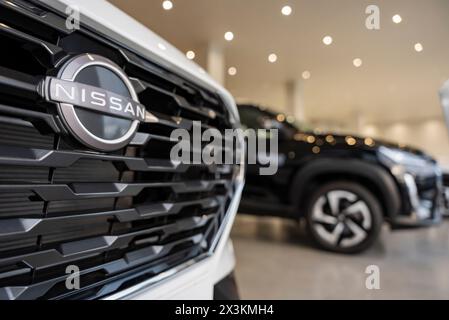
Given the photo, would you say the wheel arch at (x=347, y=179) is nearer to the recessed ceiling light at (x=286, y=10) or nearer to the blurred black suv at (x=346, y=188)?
the blurred black suv at (x=346, y=188)

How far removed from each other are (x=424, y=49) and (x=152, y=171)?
3.72 feet

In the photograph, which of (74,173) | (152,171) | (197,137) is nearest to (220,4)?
(197,137)

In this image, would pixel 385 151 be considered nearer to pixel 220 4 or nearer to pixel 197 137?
pixel 220 4

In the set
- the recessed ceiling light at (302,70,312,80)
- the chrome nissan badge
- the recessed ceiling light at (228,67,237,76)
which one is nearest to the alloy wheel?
the recessed ceiling light at (302,70,312,80)

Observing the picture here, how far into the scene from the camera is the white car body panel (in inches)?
23.4

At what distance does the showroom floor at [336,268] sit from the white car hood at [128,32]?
119cm

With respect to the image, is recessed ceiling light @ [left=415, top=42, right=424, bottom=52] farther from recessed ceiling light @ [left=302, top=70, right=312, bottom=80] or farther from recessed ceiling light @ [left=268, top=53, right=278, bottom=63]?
recessed ceiling light @ [left=302, top=70, right=312, bottom=80]

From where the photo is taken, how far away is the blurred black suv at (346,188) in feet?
7.24

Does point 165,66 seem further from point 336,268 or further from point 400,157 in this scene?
point 400,157

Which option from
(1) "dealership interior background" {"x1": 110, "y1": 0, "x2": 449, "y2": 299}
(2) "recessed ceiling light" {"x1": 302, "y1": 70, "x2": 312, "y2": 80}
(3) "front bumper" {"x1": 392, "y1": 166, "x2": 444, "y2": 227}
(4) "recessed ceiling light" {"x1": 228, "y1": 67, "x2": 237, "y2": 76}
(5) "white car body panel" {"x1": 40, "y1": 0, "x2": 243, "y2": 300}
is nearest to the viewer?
(5) "white car body panel" {"x1": 40, "y1": 0, "x2": 243, "y2": 300}

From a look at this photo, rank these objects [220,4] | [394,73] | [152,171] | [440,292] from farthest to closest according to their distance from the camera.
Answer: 1. [394,73]
2. [440,292]
3. [220,4]
4. [152,171]

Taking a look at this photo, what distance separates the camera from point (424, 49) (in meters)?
1.17

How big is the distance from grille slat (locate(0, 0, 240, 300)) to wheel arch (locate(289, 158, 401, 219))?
67.4 inches

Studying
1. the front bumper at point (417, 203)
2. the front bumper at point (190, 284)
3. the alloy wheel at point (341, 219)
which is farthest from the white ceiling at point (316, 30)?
the alloy wheel at point (341, 219)
